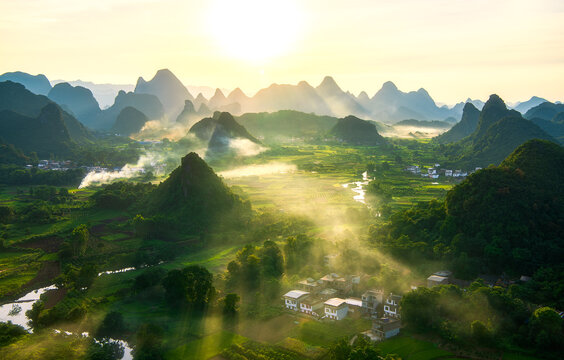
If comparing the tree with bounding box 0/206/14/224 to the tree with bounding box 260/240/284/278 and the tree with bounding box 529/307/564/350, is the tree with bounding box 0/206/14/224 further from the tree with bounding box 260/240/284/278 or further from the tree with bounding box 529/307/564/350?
the tree with bounding box 529/307/564/350

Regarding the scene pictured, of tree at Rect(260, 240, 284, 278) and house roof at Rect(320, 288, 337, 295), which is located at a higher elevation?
tree at Rect(260, 240, 284, 278)

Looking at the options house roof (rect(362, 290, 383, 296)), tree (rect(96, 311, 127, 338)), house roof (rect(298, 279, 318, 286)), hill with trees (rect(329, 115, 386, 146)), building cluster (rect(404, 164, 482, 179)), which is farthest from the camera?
hill with trees (rect(329, 115, 386, 146))

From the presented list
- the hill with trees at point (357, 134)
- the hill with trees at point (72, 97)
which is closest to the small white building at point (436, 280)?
the hill with trees at point (357, 134)

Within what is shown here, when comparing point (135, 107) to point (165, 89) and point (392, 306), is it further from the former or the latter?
point (392, 306)

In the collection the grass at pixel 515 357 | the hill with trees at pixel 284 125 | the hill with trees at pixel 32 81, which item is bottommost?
the grass at pixel 515 357

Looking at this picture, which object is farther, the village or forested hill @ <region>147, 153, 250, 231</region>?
forested hill @ <region>147, 153, 250, 231</region>

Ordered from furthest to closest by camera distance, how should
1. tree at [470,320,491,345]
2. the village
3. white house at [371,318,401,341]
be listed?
the village, white house at [371,318,401,341], tree at [470,320,491,345]

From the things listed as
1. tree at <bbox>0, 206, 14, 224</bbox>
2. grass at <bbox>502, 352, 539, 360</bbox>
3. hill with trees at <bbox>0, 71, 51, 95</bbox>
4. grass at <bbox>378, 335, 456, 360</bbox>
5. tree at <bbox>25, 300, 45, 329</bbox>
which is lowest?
grass at <bbox>502, 352, 539, 360</bbox>

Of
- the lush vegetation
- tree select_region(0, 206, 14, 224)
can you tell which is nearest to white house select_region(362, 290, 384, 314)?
the lush vegetation

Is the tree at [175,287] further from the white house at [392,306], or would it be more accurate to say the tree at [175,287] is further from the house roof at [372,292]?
the white house at [392,306]

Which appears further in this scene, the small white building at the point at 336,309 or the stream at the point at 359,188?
the stream at the point at 359,188
